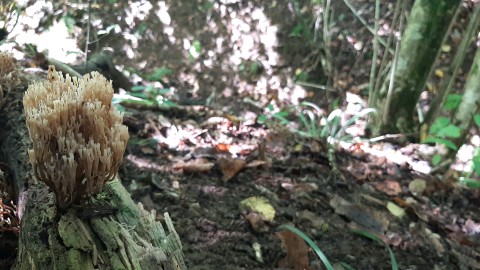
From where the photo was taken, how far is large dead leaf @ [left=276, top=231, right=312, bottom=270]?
8.46 ft

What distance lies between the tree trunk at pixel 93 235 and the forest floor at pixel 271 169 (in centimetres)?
59

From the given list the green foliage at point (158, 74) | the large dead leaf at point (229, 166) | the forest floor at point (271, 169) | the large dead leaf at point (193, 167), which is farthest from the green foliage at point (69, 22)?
the large dead leaf at point (229, 166)

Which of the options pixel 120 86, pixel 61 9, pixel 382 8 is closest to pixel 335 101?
pixel 382 8

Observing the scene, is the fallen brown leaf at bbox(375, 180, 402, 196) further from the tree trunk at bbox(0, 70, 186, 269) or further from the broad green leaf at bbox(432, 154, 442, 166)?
the tree trunk at bbox(0, 70, 186, 269)

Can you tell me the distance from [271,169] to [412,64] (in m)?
1.95

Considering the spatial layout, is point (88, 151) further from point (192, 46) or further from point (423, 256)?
point (192, 46)

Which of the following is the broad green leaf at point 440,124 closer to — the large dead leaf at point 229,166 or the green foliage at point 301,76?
the large dead leaf at point 229,166

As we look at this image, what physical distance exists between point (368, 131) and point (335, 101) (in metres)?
0.77

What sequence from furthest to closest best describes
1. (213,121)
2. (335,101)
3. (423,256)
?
(335,101), (213,121), (423,256)

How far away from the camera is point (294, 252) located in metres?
2.64

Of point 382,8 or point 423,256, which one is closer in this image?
point 423,256

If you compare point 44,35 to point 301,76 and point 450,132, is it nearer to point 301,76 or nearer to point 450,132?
point 301,76

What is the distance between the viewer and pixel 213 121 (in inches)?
173

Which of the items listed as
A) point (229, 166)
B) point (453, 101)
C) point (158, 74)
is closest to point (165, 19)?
point (158, 74)
